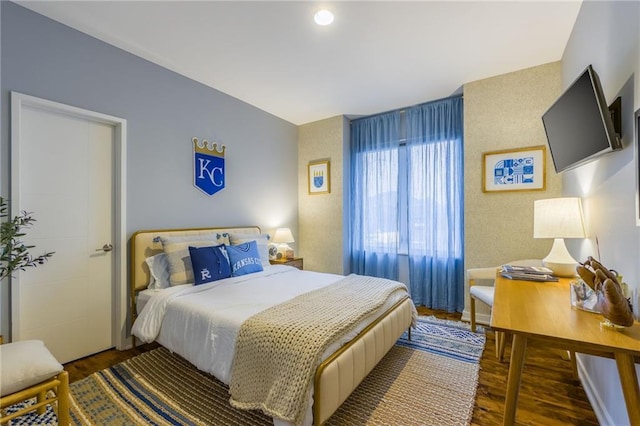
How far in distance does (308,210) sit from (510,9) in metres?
3.40

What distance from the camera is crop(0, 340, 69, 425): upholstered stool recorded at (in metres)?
1.27

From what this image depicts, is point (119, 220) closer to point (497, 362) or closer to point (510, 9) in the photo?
point (497, 362)

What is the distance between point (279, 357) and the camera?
1.49 meters

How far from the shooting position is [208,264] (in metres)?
2.59

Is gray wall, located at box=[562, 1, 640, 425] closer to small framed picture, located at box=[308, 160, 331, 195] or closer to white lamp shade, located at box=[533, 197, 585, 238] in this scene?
white lamp shade, located at box=[533, 197, 585, 238]

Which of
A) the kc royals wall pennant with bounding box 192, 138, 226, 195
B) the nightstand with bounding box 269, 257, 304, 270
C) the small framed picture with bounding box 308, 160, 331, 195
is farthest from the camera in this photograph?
the small framed picture with bounding box 308, 160, 331, 195

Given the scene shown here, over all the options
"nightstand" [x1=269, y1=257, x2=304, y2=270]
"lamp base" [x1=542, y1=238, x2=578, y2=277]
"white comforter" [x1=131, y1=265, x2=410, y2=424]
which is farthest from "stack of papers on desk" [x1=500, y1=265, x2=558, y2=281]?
"nightstand" [x1=269, y1=257, x2=304, y2=270]

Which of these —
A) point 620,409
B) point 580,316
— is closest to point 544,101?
point 580,316

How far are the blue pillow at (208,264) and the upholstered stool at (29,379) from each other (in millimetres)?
1122

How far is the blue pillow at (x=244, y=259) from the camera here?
2833 mm

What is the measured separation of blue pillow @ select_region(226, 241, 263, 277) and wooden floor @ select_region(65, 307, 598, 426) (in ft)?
3.49

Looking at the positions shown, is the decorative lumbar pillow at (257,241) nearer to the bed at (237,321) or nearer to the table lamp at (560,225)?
the bed at (237,321)

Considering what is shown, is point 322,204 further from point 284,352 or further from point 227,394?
Answer: point 284,352

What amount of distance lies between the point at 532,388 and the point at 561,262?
95 cm
